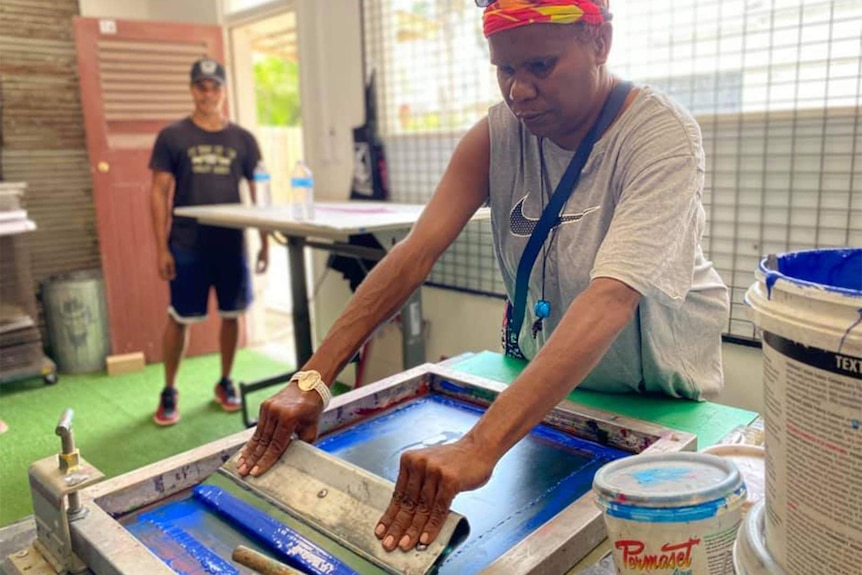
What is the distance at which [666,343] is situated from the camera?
122 centimetres

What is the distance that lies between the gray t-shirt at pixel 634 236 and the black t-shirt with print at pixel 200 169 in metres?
2.41

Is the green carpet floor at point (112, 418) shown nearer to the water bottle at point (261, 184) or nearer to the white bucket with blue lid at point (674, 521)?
the water bottle at point (261, 184)

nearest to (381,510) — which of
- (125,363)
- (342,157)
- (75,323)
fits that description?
(342,157)

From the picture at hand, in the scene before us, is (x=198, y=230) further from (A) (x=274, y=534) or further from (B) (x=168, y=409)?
(A) (x=274, y=534)

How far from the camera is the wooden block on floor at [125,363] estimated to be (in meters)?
4.12

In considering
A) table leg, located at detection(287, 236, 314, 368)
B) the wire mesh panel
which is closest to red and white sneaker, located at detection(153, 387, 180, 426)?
table leg, located at detection(287, 236, 314, 368)

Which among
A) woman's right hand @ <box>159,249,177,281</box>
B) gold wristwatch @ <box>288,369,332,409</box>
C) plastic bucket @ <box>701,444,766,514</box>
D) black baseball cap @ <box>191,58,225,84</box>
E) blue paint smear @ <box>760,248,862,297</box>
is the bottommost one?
woman's right hand @ <box>159,249,177,281</box>

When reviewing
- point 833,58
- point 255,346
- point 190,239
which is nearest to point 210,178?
point 190,239

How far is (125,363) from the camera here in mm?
4141

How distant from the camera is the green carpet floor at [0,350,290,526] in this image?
9.48ft

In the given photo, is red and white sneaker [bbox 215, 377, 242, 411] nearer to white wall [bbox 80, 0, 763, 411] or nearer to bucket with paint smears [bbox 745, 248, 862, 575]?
white wall [bbox 80, 0, 763, 411]

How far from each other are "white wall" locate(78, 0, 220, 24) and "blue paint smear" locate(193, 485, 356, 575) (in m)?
4.21

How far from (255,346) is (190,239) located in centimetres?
146

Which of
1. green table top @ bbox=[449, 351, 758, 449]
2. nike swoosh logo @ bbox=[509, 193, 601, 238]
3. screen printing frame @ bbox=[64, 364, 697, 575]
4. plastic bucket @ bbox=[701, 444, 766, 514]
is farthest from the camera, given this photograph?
nike swoosh logo @ bbox=[509, 193, 601, 238]
